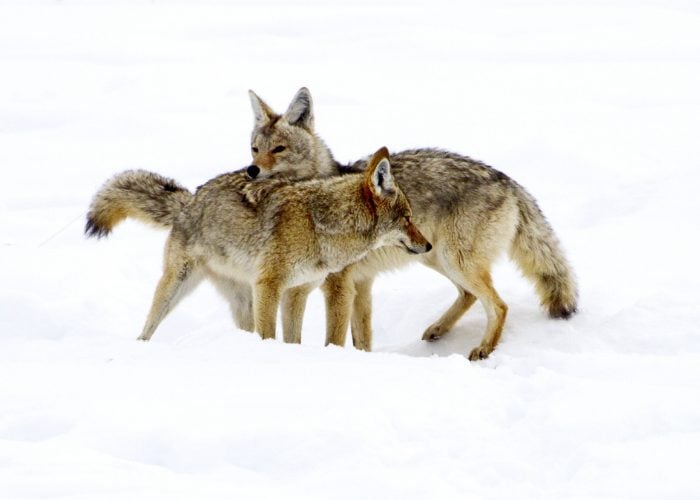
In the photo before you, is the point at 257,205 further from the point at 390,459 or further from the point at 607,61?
the point at 607,61

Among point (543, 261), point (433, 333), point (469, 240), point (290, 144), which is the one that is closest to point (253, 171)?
point (290, 144)

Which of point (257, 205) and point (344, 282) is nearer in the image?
point (257, 205)

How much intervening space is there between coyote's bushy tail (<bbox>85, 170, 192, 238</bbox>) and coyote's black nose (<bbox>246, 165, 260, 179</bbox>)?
471mm

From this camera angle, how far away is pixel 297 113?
351 inches

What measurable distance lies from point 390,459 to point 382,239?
2.92m

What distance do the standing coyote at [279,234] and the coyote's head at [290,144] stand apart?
81 centimetres

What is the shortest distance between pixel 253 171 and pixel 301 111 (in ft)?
4.14

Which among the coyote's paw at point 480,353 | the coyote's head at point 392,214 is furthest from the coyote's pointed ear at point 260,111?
the coyote's paw at point 480,353

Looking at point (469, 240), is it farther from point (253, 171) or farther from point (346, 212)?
point (253, 171)

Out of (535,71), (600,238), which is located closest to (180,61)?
(535,71)

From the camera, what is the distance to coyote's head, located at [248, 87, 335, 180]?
27.5 ft

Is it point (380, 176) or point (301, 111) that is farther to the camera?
point (301, 111)

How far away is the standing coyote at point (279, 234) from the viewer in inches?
275

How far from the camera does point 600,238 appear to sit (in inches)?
388
